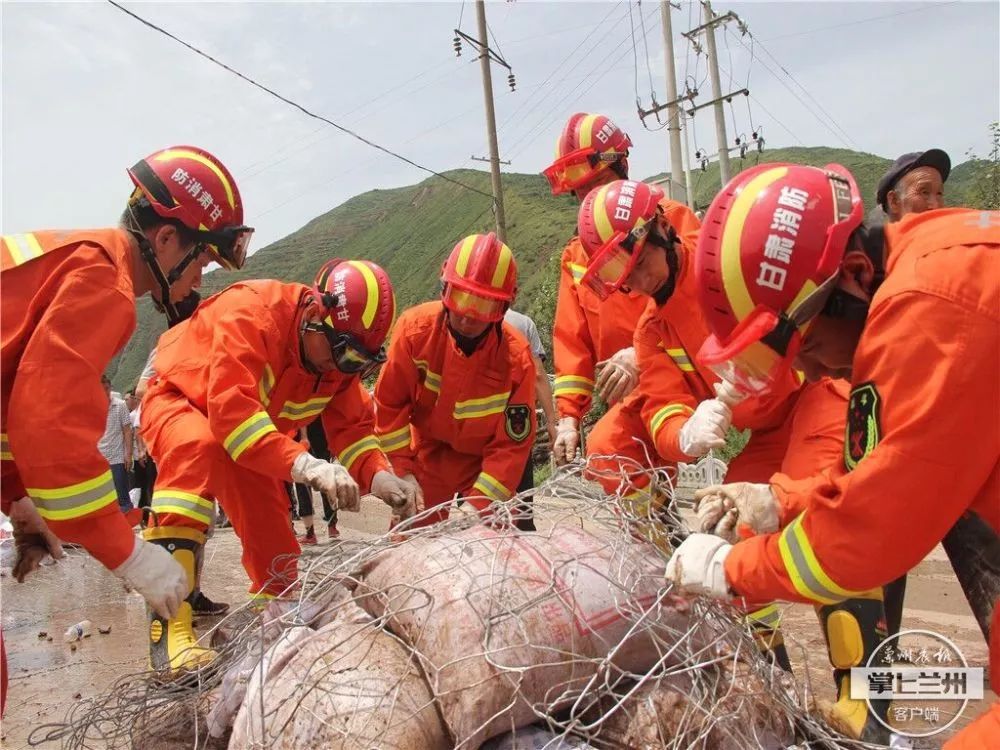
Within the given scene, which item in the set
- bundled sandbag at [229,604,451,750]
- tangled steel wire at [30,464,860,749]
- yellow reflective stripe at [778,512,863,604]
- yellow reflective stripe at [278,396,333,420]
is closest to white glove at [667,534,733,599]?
tangled steel wire at [30,464,860,749]

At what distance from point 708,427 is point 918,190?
181cm

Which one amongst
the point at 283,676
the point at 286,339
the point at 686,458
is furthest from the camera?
the point at 286,339

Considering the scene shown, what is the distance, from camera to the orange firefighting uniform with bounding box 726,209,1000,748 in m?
1.40

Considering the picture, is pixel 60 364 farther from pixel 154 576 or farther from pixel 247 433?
pixel 247 433

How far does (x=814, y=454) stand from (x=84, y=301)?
2220mm

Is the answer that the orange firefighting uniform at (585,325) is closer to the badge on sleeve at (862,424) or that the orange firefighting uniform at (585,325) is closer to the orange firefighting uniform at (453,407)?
the orange firefighting uniform at (453,407)

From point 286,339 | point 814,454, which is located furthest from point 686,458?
point 286,339

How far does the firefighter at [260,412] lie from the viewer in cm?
312

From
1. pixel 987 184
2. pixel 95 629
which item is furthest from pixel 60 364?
pixel 987 184

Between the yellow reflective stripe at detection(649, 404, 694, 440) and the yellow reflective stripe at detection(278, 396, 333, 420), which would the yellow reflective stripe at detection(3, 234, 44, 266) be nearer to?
the yellow reflective stripe at detection(278, 396, 333, 420)

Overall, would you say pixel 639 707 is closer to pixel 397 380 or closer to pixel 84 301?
pixel 84 301

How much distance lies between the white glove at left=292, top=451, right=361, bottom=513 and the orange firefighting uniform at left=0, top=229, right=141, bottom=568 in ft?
2.97

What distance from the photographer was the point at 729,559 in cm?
183

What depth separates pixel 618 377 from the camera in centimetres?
355
